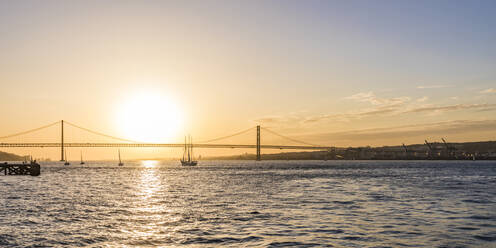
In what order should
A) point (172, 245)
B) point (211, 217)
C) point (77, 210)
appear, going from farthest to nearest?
point (77, 210), point (211, 217), point (172, 245)

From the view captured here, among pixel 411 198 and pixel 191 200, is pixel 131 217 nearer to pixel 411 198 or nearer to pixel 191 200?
pixel 191 200

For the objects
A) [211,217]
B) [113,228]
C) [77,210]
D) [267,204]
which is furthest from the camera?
[267,204]

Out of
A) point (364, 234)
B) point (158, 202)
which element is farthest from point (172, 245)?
point (158, 202)

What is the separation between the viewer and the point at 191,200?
1575 inches

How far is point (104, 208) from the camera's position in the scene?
34.0 metres

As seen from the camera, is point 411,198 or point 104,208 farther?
point 411,198

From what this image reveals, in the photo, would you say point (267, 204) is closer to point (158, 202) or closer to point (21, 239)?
point (158, 202)

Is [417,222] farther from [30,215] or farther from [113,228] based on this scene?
[30,215]

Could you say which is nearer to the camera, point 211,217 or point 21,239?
point 21,239

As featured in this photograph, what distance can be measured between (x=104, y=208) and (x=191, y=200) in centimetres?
856

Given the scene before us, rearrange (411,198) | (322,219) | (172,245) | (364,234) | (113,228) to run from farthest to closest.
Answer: (411,198) → (322,219) → (113,228) → (364,234) → (172,245)

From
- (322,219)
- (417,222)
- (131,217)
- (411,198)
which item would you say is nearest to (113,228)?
(131,217)

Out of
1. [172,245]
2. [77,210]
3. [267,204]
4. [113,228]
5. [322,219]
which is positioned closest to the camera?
[172,245]

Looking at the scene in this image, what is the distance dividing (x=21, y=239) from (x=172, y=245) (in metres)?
7.94
